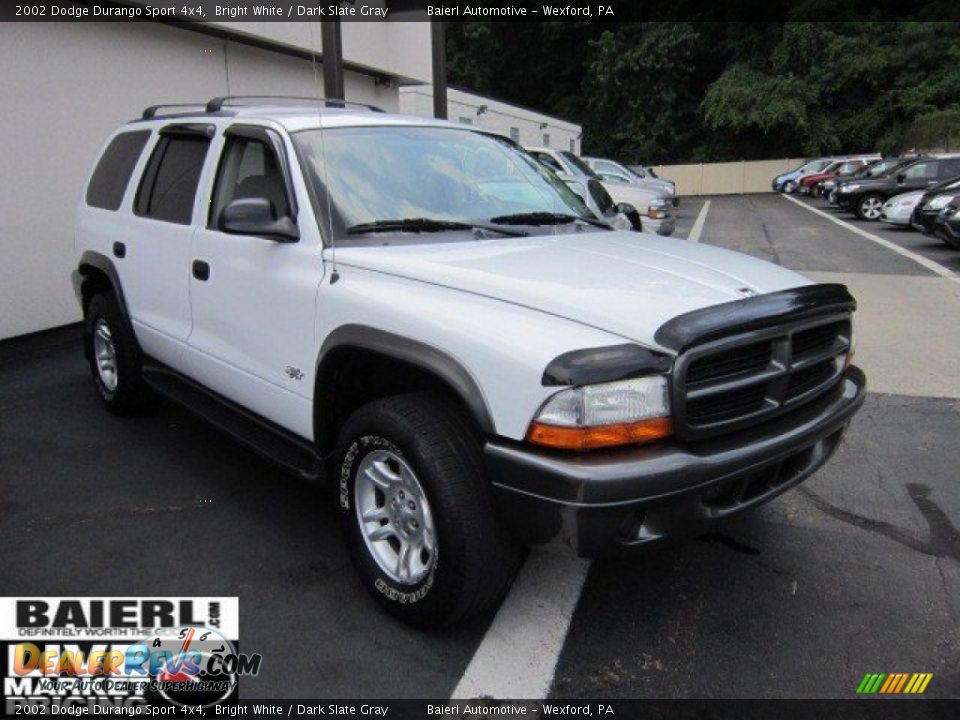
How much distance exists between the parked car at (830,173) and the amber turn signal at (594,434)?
106 feet

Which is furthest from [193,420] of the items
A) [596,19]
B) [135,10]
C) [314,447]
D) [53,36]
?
[596,19]

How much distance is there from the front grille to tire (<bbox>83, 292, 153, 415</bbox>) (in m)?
3.63

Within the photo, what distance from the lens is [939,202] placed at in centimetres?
1477

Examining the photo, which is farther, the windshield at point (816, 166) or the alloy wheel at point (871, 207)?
the windshield at point (816, 166)

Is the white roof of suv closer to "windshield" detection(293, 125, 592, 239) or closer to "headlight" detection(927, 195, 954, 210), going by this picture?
"windshield" detection(293, 125, 592, 239)

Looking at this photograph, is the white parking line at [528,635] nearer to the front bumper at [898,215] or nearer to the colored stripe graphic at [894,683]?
the colored stripe graphic at [894,683]

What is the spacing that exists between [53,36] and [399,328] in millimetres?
6806

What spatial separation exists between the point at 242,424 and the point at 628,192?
41.9 ft

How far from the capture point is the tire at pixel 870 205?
21.6 meters

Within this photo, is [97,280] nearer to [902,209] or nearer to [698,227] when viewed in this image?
[902,209]

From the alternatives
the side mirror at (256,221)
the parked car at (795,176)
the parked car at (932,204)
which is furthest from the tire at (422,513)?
the parked car at (795,176)

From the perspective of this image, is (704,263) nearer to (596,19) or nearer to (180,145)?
(180,145)

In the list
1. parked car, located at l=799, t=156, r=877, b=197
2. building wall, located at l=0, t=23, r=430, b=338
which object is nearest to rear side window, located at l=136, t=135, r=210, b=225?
A: building wall, located at l=0, t=23, r=430, b=338

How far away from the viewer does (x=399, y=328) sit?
2.83 meters
